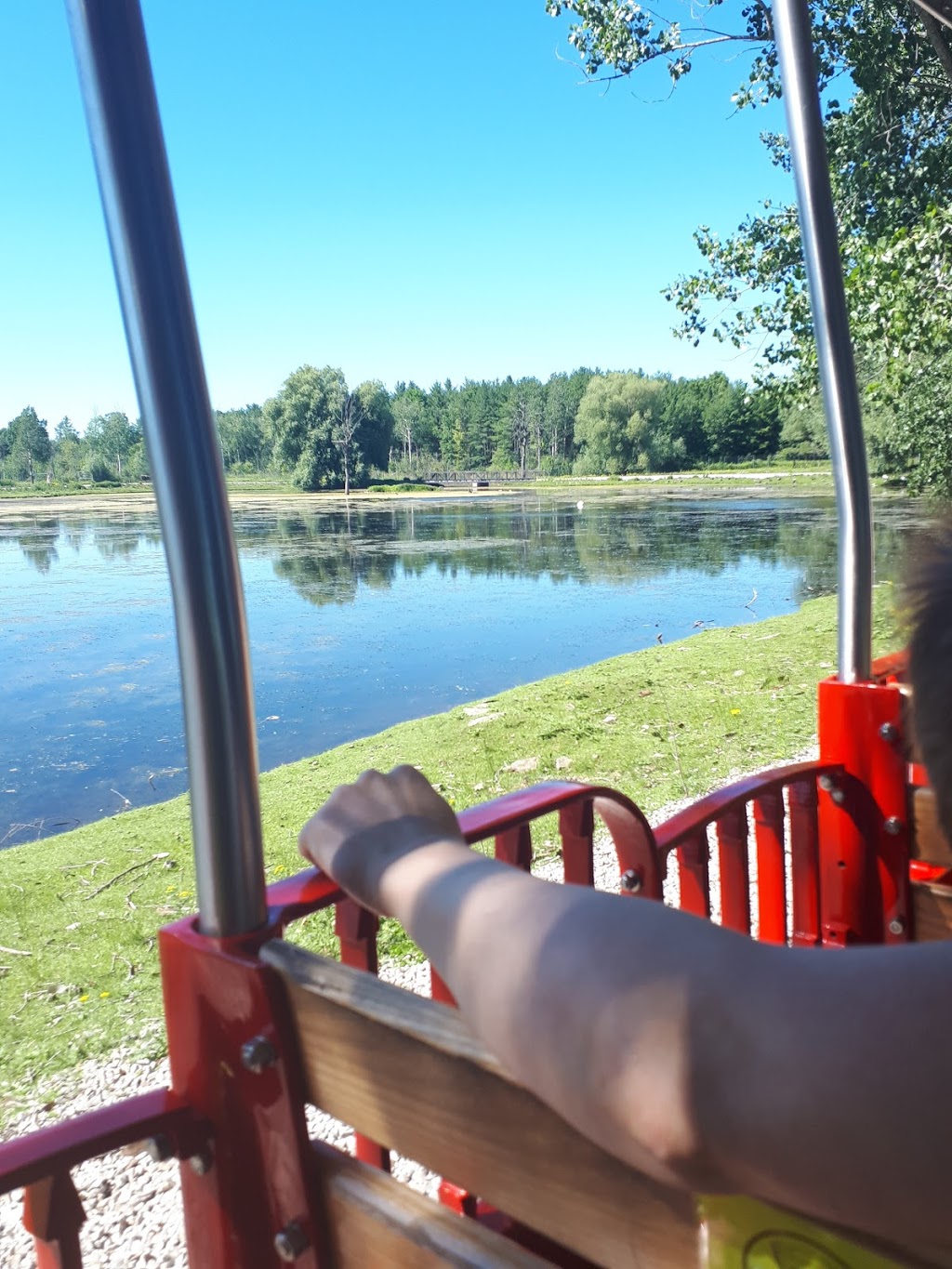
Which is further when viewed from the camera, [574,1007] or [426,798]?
[426,798]

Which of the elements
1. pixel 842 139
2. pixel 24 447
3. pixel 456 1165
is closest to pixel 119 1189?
pixel 456 1165

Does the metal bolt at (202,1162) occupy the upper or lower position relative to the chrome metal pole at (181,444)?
lower

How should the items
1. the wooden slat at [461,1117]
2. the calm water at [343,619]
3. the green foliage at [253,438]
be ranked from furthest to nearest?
the green foliage at [253,438] < the calm water at [343,619] < the wooden slat at [461,1117]

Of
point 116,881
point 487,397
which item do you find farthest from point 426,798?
Result: point 487,397

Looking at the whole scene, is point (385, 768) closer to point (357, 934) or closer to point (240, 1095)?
point (357, 934)

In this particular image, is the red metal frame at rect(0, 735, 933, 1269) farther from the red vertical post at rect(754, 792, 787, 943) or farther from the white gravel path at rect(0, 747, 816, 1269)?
the white gravel path at rect(0, 747, 816, 1269)

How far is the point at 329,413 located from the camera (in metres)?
43.5

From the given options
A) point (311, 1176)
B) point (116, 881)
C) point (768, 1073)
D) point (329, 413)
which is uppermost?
point (329, 413)

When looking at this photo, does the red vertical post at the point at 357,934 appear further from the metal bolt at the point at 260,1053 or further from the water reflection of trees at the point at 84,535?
the water reflection of trees at the point at 84,535

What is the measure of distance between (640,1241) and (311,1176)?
0.36 m

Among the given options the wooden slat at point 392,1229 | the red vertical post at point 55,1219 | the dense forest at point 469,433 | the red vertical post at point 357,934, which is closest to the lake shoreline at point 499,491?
the dense forest at point 469,433

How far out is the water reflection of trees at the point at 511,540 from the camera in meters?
19.7

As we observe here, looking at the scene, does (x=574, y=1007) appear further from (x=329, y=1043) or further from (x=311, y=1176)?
(x=311, y=1176)

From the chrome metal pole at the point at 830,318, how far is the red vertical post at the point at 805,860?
28cm
